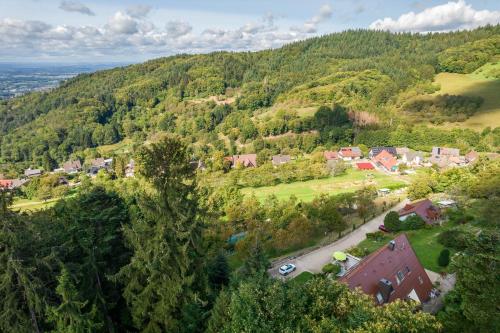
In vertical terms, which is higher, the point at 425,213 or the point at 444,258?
the point at 444,258

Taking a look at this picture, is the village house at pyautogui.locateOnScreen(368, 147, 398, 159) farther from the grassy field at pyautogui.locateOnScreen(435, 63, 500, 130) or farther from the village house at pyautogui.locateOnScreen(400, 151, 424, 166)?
the grassy field at pyautogui.locateOnScreen(435, 63, 500, 130)

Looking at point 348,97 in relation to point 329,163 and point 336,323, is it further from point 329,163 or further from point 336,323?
point 336,323

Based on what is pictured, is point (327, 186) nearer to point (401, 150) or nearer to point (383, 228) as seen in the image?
point (383, 228)

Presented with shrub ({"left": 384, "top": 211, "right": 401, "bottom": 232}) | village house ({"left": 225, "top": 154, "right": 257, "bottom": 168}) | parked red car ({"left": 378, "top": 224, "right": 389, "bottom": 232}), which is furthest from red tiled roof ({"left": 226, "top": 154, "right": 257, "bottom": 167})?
shrub ({"left": 384, "top": 211, "right": 401, "bottom": 232})

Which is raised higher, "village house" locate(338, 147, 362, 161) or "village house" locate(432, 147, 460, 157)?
"village house" locate(432, 147, 460, 157)

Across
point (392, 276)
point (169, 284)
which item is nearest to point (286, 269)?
point (392, 276)
